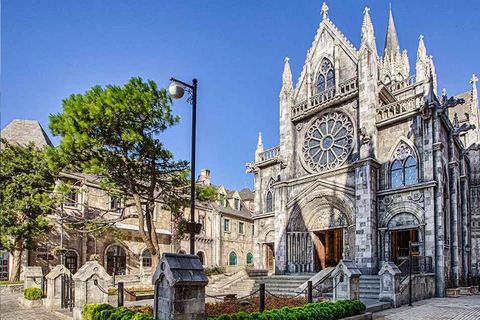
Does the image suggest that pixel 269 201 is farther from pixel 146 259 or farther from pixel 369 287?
pixel 369 287

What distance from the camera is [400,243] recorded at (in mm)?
20188

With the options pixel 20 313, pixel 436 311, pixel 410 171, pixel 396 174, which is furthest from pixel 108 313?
pixel 410 171

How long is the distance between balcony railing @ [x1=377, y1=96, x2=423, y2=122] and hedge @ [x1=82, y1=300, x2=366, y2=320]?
41.8 feet

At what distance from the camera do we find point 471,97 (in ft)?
107

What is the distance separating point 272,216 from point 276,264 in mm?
4127

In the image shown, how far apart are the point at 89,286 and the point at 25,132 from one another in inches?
781

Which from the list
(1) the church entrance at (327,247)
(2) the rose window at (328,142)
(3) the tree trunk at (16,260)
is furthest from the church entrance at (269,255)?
(3) the tree trunk at (16,260)

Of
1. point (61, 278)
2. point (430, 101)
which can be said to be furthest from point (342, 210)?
point (61, 278)

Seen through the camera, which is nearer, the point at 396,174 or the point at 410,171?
the point at 410,171

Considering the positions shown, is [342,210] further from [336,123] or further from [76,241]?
[76,241]

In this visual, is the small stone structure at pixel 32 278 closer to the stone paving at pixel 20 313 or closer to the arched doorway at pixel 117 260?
the stone paving at pixel 20 313

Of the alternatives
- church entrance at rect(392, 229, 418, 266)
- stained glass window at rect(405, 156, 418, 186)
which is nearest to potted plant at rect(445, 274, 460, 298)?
church entrance at rect(392, 229, 418, 266)

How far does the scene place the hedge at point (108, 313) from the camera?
904 cm

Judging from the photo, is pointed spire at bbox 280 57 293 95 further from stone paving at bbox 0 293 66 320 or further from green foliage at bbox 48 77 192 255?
stone paving at bbox 0 293 66 320
